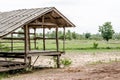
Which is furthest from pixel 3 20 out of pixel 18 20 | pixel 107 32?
pixel 107 32

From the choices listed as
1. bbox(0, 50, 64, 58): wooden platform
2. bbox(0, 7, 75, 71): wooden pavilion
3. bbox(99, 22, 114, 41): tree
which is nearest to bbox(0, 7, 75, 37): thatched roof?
bbox(0, 7, 75, 71): wooden pavilion

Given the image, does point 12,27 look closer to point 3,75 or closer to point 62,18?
point 3,75

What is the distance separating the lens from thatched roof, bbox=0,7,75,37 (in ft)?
60.1

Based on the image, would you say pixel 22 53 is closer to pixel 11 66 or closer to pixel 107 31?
pixel 11 66

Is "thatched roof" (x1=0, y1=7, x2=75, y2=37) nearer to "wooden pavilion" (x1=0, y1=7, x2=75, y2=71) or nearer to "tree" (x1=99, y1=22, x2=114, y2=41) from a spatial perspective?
"wooden pavilion" (x1=0, y1=7, x2=75, y2=71)

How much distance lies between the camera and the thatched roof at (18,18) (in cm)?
1833

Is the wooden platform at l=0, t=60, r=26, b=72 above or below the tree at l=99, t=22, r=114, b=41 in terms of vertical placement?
below

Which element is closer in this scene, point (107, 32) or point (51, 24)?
point (51, 24)

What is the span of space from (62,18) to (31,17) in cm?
310

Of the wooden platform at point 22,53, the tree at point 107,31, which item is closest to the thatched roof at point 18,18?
the wooden platform at point 22,53

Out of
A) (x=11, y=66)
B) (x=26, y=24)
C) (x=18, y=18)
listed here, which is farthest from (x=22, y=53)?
(x=18, y=18)

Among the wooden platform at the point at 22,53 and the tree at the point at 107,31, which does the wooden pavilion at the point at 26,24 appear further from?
the tree at the point at 107,31

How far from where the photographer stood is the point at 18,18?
19.8m

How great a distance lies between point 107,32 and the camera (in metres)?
106
